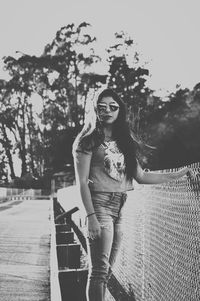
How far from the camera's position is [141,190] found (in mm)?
5996

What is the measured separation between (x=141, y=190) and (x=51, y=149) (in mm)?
53968

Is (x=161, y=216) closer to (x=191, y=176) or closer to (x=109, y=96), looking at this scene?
(x=191, y=176)

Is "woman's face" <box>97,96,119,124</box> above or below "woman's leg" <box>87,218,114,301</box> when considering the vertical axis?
above

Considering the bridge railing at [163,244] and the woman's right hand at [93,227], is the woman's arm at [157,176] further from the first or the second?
the woman's right hand at [93,227]

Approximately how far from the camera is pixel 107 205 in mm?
3615

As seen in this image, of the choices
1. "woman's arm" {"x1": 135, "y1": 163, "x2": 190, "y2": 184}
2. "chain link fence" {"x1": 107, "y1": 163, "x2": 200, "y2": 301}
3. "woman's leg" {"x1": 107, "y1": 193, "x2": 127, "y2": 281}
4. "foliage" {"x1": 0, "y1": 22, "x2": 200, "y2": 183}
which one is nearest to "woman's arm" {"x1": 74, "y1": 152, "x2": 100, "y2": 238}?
"woman's leg" {"x1": 107, "y1": 193, "x2": 127, "y2": 281}

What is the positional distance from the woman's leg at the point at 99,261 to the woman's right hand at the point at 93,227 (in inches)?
2.0

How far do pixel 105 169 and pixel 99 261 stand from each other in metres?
0.60

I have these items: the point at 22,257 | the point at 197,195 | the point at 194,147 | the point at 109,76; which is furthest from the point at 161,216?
the point at 109,76

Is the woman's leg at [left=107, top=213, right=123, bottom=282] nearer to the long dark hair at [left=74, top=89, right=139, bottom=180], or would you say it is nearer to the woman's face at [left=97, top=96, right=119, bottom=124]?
the long dark hair at [left=74, top=89, right=139, bottom=180]

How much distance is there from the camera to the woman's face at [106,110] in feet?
12.4

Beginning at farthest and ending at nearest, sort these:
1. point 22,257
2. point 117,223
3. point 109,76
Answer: point 109,76, point 22,257, point 117,223

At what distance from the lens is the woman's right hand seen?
3.46m

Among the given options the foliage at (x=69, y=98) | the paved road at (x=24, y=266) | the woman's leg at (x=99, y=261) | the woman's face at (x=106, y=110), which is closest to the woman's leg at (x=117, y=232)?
the woman's leg at (x=99, y=261)
